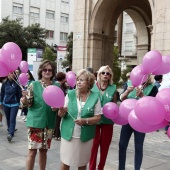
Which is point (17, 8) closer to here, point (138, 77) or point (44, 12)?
point (44, 12)

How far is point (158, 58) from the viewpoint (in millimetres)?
3859

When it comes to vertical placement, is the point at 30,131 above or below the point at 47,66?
below

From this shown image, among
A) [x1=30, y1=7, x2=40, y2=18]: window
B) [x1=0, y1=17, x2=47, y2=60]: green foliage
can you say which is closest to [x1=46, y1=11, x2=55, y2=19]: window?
[x1=30, y1=7, x2=40, y2=18]: window

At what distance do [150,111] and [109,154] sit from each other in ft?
10.7

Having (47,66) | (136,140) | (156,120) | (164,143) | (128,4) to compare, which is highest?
(128,4)

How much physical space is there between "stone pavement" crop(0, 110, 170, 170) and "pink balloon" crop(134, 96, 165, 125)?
94.7 inches

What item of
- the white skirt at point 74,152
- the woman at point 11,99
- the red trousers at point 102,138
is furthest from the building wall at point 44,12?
the white skirt at point 74,152

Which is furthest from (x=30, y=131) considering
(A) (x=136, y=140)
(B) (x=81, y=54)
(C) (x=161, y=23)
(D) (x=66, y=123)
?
(B) (x=81, y=54)

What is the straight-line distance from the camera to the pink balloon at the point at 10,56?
407cm

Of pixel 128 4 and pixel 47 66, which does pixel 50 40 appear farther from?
pixel 47 66

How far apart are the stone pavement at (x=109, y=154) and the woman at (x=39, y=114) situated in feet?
3.47

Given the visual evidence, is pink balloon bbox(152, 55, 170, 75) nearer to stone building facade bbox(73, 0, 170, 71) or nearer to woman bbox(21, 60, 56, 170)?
woman bbox(21, 60, 56, 170)

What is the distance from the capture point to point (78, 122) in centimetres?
341

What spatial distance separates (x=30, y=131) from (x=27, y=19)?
42882 mm
